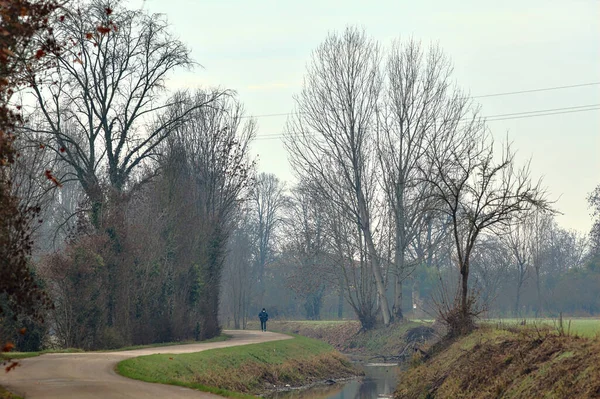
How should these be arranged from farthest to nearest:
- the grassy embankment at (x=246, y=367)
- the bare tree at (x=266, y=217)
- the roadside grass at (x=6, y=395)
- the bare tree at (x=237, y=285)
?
1. the bare tree at (x=266, y=217)
2. the bare tree at (x=237, y=285)
3. the grassy embankment at (x=246, y=367)
4. the roadside grass at (x=6, y=395)

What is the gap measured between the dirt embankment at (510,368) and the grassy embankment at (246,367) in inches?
237

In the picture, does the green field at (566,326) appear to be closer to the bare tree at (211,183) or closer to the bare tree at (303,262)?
the bare tree at (211,183)

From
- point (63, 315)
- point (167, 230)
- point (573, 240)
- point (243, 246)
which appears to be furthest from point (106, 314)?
point (573, 240)

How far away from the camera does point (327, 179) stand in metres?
50.4

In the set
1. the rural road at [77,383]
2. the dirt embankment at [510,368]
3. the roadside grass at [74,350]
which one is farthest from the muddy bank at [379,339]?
the rural road at [77,383]

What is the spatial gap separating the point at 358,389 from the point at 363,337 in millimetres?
21084

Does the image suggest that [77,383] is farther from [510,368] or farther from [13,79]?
[510,368]

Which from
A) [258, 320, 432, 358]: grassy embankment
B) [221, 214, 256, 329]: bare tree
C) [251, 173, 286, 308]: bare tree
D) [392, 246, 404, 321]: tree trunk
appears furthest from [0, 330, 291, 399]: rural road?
[251, 173, 286, 308]: bare tree

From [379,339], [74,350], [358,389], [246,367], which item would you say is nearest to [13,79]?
[74,350]

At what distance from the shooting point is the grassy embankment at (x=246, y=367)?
74.2 ft

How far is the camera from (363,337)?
51.5 metres

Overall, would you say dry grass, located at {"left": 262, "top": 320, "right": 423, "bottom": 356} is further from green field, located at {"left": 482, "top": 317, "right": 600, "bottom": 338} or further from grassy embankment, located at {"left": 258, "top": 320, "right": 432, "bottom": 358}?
green field, located at {"left": 482, "top": 317, "right": 600, "bottom": 338}

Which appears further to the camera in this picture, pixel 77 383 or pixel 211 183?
pixel 211 183

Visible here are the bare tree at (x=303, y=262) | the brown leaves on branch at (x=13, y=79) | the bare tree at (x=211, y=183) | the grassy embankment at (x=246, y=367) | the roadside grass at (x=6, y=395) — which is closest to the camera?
the brown leaves on branch at (x=13, y=79)
